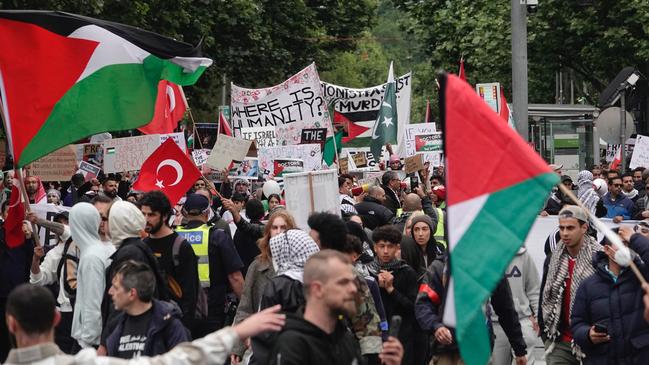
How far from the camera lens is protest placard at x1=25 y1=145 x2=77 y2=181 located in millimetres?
18562

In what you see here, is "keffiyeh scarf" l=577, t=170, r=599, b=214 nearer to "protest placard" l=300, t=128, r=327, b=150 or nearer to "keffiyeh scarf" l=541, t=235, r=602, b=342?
"keffiyeh scarf" l=541, t=235, r=602, b=342

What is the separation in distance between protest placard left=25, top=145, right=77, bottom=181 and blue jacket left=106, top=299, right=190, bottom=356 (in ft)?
38.1

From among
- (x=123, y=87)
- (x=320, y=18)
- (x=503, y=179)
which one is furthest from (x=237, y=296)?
(x=320, y=18)

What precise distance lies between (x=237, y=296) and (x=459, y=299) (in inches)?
212

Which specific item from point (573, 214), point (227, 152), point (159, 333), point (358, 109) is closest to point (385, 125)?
point (358, 109)

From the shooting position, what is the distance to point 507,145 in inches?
213

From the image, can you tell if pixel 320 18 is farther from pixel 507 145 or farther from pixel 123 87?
pixel 507 145

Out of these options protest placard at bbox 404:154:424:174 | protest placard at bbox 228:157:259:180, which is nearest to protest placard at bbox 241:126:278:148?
protest placard at bbox 228:157:259:180

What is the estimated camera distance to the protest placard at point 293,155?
68.6ft

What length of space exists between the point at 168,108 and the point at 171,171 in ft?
14.5

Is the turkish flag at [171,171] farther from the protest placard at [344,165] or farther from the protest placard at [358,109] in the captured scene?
the protest placard at [358,109]

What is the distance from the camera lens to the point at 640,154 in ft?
75.2

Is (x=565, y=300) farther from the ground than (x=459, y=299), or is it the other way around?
(x=459, y=299)

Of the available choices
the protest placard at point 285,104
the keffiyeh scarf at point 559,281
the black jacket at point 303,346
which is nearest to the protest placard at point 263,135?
the protest placard at point 285,104
